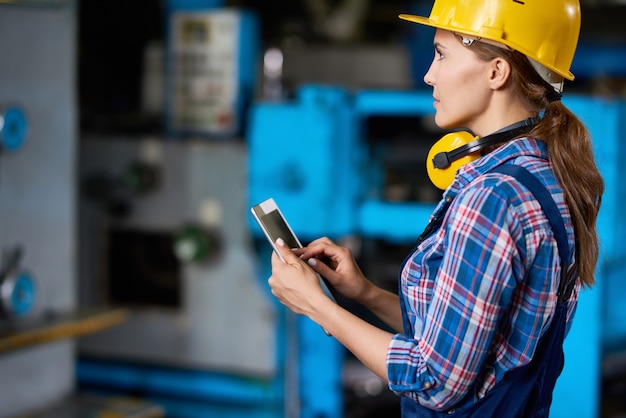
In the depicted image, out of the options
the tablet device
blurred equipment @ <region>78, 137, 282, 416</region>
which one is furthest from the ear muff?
blurred equipment @ <region>78, 137, 282, 416</region>

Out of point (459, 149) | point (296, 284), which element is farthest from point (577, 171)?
point (296, 284)

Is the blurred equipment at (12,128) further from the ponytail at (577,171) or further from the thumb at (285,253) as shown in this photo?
A: the ponytail at (577,171)

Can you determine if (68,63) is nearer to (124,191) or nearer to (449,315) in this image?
(124,191)

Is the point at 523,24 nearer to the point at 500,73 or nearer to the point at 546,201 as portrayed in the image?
the point at 500,73

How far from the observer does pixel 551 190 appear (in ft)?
3.25

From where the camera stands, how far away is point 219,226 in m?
2.60

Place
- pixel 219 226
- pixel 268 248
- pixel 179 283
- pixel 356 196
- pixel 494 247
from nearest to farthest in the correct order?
1. pixel 494 247
2. pixel 356 196
3. pixel 268 248
4. pixel 219 226
5. pixel 179 283

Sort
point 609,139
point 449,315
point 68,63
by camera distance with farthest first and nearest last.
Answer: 1. point 68,63
2. point 609,139
3. point 449,315

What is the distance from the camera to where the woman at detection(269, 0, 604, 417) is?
934 mm

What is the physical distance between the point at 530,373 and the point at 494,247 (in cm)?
21

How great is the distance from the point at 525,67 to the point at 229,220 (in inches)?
64.5

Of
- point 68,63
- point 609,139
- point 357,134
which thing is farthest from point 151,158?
point 609,139

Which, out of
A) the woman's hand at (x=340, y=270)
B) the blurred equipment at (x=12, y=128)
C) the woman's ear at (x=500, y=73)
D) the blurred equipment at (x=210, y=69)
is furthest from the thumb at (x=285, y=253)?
the blurred equipment at (x=210, y=69)

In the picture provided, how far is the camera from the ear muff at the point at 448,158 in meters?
1.10
